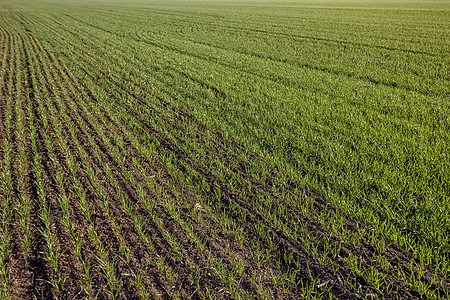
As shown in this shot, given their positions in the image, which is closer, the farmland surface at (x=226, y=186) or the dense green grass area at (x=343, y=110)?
the farmland surface at (x=226, y=186)

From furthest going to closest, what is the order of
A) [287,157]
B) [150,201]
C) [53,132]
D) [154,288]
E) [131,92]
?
[131,92], [53,132], [287,157], [150,201], [154,288]

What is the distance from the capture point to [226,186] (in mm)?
5555

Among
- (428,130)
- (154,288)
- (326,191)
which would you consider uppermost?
(428,130)

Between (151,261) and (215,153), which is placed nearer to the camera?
(151,261)

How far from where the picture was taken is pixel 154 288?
11.6 ft

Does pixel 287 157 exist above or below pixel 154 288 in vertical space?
above

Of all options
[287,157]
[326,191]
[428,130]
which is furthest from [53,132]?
[428,130]

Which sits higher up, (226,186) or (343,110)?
(343,110)

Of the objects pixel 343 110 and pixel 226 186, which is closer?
pixel 226 186

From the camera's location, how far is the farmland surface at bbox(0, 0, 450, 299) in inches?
143

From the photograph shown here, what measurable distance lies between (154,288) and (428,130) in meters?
6.97

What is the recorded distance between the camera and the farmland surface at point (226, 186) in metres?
3.64

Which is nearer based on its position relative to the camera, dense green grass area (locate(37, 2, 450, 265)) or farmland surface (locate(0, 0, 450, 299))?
farmland surface (locate(0, 0, 450, 299))

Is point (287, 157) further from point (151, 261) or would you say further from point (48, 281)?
point (48, 281)
